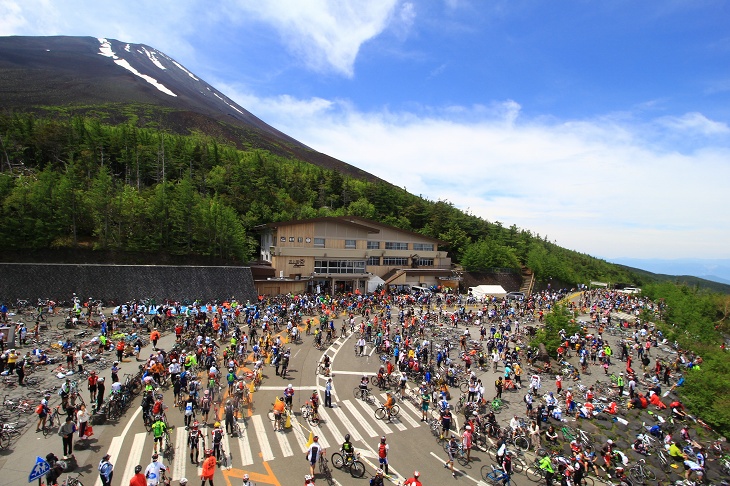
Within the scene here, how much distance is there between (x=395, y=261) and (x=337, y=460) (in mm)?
40911

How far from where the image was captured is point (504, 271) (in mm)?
59938

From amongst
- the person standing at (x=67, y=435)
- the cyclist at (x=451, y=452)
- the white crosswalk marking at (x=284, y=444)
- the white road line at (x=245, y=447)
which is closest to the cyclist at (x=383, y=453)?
the cyclist at (x=451, y=452)

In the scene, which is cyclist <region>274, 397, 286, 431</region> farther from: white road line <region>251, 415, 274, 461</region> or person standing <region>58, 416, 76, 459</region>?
person standing <region>58, 416, 76, 459</region>

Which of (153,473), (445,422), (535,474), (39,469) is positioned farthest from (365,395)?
(39,469)

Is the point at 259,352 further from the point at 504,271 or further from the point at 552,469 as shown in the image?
the point at 504,271

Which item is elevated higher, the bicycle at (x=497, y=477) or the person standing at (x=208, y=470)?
the person standing at (x=208, y=470)

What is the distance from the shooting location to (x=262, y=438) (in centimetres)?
1346

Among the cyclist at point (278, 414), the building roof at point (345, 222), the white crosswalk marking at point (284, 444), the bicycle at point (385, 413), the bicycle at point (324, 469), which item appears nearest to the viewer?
the bicycle at point (324, 469)

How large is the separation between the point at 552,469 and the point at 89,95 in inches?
6590

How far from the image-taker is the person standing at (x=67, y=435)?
11227 millimetres

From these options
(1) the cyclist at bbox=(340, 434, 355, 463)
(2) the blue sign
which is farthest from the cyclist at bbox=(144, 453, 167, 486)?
(1) the cyclist at bbox=(340, 434, 355, 463)

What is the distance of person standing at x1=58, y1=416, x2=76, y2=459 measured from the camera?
11.2 m

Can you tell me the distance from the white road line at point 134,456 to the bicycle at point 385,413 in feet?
28.4

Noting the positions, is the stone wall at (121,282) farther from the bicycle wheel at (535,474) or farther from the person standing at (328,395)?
the bicycle wheel at (535,474)
